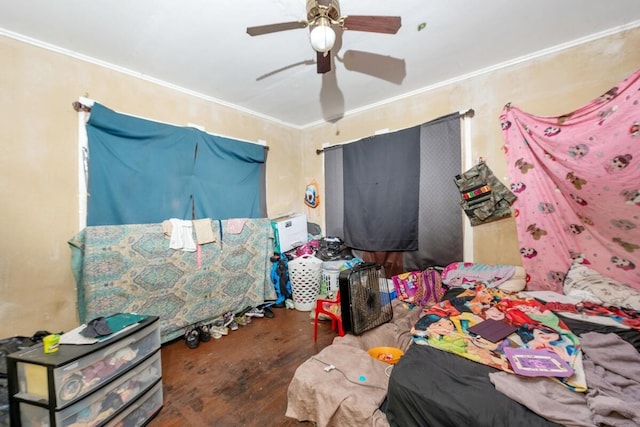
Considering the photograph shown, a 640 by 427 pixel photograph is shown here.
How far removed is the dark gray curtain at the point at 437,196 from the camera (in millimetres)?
2660

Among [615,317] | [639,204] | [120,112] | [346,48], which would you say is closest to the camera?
[615,317]

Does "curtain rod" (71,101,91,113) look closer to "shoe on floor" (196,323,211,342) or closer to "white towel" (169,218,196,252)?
"white towel" (169,218,196,252)

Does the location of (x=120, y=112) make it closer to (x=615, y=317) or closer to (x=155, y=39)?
(x=155, y=39)

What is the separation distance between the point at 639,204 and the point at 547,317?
1034 mm

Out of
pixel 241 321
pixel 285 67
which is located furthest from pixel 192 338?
pixel 285 67

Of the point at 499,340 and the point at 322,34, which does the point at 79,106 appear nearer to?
the point at 322,34

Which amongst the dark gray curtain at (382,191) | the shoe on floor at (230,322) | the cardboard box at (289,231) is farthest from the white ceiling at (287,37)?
Answer: the shoe on floor at (230,322)

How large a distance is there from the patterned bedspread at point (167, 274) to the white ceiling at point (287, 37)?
4.83 ft

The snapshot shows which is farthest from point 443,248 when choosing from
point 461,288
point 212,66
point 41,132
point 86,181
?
point 41,132

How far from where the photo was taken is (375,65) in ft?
7.93

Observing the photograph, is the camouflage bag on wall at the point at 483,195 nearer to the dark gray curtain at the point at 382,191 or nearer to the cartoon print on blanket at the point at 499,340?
the dark gray curtain at the point at 382,191

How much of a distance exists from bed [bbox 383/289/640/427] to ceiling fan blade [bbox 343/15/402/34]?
6.07 feet

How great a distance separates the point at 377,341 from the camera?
1.94m

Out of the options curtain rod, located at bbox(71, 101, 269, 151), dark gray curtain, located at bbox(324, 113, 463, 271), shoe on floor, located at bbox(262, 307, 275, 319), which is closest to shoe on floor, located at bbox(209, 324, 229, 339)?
shoe on floor, located at bbox(262, 307, 275, 319)
